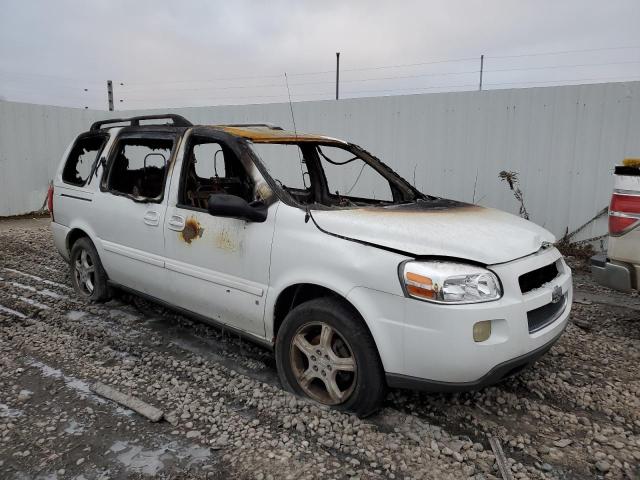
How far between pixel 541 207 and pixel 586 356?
3.81 m

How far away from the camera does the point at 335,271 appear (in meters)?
2.71

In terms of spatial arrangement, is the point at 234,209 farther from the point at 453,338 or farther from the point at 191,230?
the point at 453,338

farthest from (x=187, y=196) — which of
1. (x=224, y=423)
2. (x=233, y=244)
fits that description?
(x=224, y=423)

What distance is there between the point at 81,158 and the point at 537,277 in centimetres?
436

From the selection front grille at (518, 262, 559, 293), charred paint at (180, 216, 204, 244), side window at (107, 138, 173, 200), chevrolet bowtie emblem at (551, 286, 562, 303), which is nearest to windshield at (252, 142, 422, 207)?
charred paint at (180, 216, 204, 244)

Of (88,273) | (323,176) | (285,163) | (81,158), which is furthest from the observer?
(285,163)

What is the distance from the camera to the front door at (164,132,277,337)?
313 centimetres

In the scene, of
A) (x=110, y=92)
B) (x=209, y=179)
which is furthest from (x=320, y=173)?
(x=110, y=92)

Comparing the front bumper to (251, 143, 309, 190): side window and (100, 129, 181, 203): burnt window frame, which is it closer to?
(251, 143, 309, 190): side window

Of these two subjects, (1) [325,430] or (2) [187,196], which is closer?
(1) [325,430]

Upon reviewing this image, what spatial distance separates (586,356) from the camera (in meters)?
3.75

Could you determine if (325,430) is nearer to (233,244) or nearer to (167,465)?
(167,465)

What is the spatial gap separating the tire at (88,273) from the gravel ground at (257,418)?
53 centimetres

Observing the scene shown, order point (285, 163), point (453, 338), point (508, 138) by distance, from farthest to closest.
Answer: point (508, 138) → point (285, 163) → point (453, 338)
